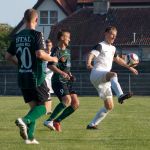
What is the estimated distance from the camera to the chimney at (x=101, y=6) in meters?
66.8

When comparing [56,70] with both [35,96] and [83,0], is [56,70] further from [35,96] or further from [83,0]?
[83,0]

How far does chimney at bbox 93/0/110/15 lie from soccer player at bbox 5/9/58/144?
55.1 m

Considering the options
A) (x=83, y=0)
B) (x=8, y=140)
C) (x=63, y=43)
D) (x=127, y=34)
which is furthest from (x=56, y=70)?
(x=83, y=0)

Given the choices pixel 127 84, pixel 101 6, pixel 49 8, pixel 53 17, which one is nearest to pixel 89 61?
pixel 127 84

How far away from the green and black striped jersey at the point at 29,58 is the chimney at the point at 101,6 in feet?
181

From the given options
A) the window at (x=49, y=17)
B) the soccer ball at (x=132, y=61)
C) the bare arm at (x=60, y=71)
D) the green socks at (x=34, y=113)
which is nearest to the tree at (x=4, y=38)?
the window at (x=49, y=17)

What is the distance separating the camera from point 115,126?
52.0ft

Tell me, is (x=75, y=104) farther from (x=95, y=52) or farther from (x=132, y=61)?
(x=132, y=61)

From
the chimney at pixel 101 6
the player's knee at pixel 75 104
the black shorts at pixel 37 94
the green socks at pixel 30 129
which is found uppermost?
the chimney at pixel 101 6

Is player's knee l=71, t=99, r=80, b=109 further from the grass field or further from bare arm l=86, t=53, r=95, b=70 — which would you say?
bare arm l=86, t=53, r=95, b=70

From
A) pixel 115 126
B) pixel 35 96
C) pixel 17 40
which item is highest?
pixel 17 40

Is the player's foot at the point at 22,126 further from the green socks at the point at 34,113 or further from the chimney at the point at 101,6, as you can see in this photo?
the chimney at the point at 101,6

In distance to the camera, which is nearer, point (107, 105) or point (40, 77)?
point (40, 77)

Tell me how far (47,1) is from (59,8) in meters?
1.36
